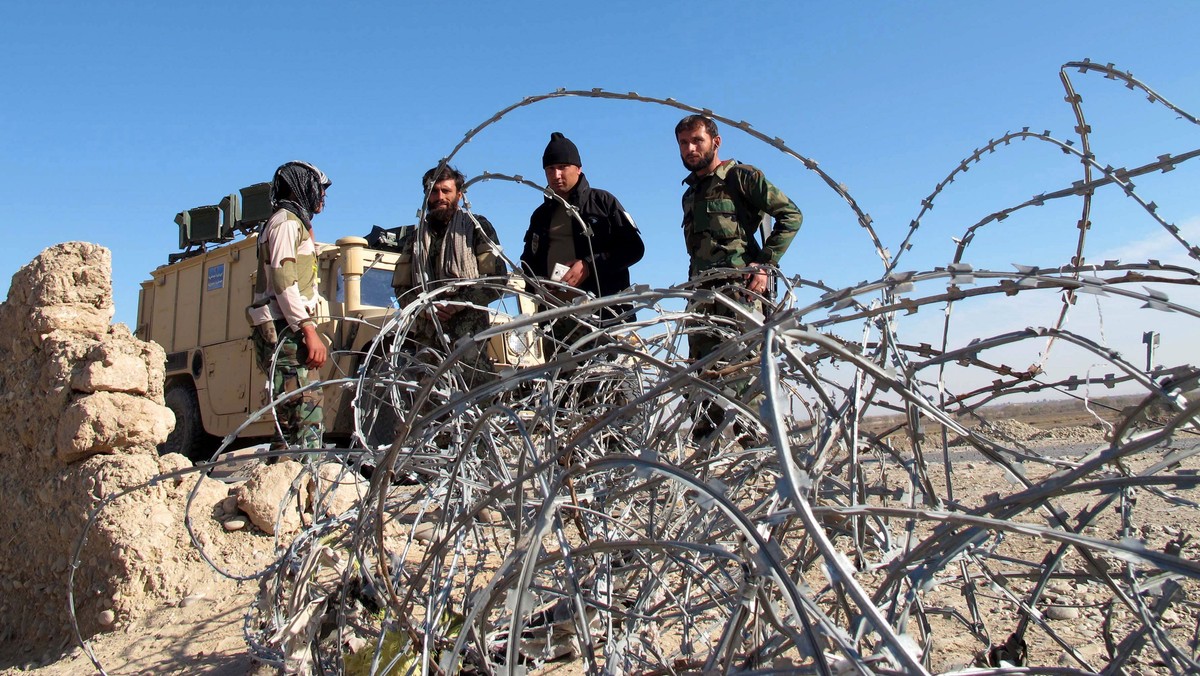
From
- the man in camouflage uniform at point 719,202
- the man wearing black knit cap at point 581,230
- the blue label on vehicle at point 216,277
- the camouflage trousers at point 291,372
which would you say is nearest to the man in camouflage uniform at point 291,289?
the camouflage trousers at point 291,372

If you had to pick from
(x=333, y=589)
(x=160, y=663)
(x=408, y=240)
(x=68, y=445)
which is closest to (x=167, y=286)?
(x=408, y=240)

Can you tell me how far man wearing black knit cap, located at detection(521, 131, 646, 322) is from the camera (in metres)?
3.78

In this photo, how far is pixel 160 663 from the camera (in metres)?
2.21

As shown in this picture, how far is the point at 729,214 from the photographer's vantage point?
338 centimetres

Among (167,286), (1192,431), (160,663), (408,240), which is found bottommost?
(160,663)

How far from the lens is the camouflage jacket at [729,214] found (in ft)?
10.8

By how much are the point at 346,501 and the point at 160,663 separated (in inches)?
42.3

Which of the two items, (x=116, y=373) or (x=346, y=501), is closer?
(x=116, y=373)

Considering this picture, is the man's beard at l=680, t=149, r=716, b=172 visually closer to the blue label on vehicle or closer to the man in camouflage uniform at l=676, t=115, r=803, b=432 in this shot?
the man in camouflage uniform at l=676, t=115, r=803, b=432

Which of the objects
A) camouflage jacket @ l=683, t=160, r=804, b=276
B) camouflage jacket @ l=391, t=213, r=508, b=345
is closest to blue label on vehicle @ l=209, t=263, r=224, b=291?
camouflage jacket @ l=391, t=213, r=508, b=345

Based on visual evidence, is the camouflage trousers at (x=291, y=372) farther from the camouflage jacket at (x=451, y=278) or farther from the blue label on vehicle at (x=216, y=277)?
the blue label on vehicle at (x=216, y=277)

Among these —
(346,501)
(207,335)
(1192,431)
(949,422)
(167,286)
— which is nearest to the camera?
(949,422)

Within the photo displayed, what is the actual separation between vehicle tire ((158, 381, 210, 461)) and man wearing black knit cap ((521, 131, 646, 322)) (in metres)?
5.16

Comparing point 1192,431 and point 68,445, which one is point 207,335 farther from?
point 1192,431
